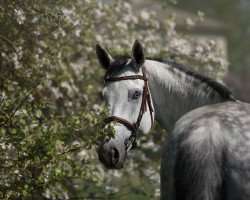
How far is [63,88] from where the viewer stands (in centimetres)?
1062

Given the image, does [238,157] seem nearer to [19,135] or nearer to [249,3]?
[19,135]

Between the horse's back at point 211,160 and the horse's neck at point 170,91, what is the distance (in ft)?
4.92

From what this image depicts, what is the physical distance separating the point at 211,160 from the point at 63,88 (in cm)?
630

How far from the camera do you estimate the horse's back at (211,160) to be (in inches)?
181

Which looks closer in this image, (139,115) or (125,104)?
(125,104)

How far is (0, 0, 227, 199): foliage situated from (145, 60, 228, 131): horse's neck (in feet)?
2.19

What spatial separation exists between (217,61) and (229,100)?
642 centimetres

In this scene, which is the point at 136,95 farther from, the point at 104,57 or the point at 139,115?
the point at 104,57

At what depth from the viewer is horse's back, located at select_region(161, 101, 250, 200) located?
4.59 meters

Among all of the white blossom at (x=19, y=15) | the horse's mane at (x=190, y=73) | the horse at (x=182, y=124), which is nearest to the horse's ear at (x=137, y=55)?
the horse at (x=182, y=124)

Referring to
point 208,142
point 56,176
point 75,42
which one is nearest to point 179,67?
point 56,176

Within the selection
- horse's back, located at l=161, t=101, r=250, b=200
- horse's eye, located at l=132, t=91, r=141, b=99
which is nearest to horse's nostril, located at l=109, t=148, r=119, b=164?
horse's eye, located at l=132, t=91, r=141, b=99

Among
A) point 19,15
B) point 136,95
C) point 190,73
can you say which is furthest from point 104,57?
point 19,15

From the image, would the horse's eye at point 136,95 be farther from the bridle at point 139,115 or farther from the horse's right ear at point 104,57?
the horse's right ear at point 104,57
